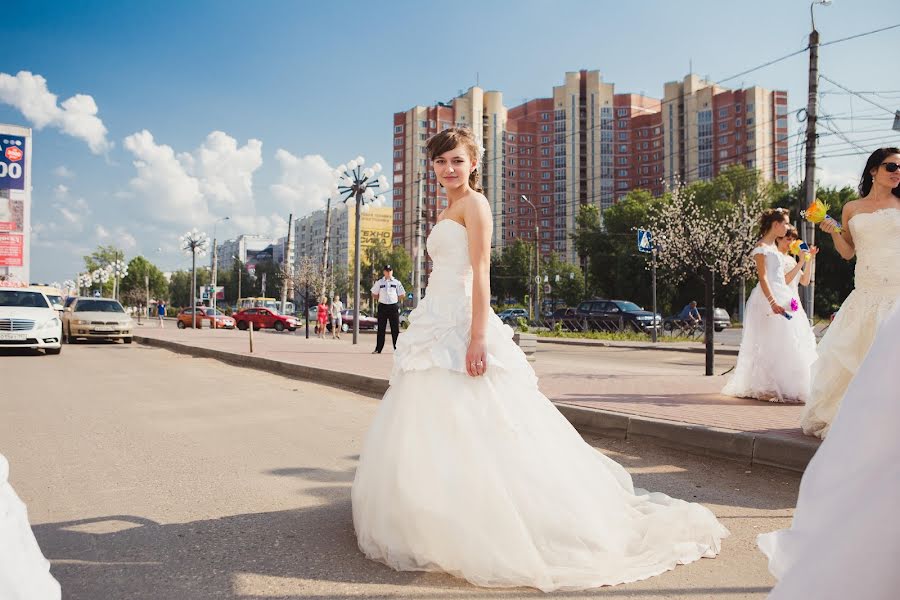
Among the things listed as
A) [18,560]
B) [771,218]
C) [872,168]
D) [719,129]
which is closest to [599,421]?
[872,168]

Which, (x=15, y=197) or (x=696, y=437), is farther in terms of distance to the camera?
(x=15, y=197)

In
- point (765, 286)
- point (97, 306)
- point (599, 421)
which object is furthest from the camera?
point (97, 306)

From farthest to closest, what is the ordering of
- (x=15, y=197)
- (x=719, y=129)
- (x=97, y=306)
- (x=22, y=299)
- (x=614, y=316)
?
(x=719, y=129)
(x=614, y=316)
(x=15, y=197)
(x=97, y=306)
(x=22, y=299)

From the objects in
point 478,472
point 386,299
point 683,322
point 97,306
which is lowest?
point 478,472

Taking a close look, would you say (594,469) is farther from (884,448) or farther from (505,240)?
(505,240)

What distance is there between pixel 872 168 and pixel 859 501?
426 centimetres

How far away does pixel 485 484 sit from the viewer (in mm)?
2693

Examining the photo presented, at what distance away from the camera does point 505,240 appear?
103m

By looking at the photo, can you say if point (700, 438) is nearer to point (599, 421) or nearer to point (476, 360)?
point (599, 421)

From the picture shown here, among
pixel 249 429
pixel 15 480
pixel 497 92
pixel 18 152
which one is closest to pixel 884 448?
pixel 15 480

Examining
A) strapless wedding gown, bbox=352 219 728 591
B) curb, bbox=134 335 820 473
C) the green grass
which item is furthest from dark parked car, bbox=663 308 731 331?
strapless wedding gown, bbox=352 219 728 591

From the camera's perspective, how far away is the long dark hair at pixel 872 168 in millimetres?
4605

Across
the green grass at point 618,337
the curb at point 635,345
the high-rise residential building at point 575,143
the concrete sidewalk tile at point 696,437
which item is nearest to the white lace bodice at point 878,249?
the concrete sidewalk tile at point 696,437

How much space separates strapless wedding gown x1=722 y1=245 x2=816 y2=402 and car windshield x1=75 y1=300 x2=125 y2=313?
19625 mm
